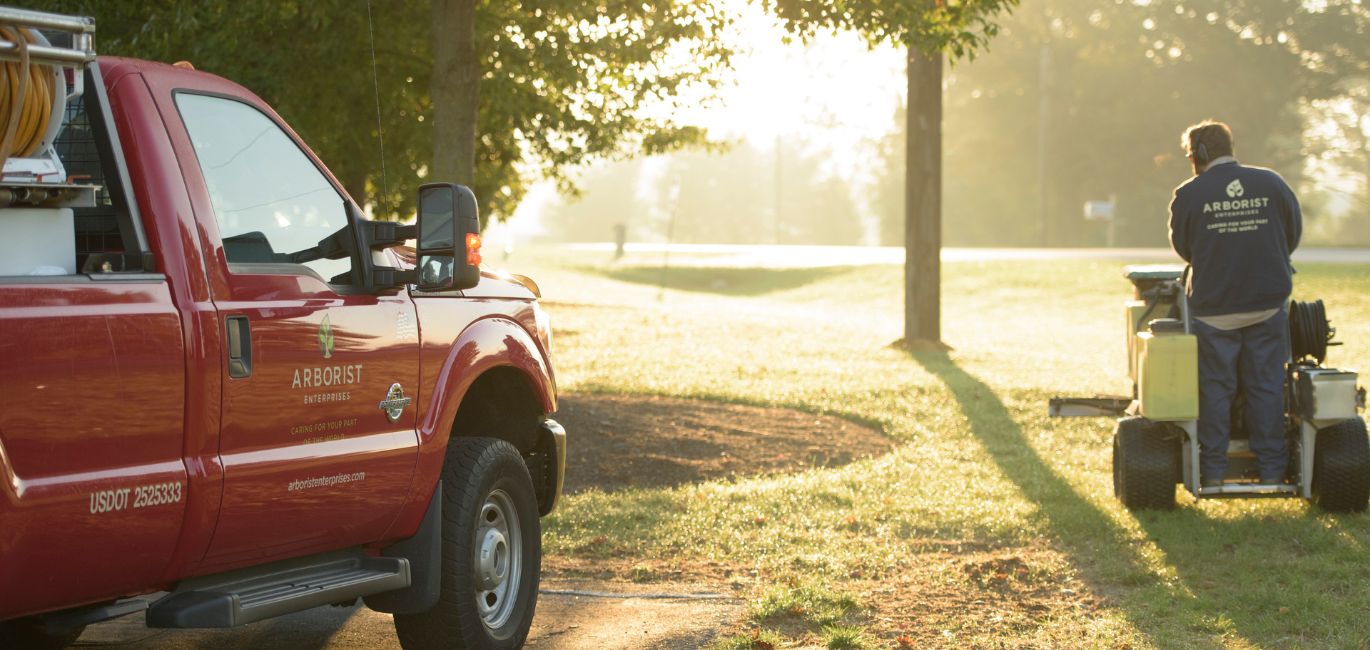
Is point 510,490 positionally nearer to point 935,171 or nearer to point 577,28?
point 577,28

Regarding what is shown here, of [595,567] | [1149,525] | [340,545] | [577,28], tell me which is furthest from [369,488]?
[577,28]

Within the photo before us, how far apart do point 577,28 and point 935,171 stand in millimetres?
8106

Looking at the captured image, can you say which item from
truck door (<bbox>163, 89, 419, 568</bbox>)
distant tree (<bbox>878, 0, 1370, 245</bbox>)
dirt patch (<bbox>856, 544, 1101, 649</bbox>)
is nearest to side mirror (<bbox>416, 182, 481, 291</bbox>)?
truck door (<bbox>163, 89, 419, 568</bbox>)

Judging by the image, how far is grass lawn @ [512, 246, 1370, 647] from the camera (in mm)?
6789

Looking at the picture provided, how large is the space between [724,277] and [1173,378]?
36.6m

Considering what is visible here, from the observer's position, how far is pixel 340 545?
5.31 meters

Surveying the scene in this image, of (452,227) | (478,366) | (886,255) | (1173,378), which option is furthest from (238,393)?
(886,255)

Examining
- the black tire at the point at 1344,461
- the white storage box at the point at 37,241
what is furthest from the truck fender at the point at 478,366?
the black tire at the point at 1344,461

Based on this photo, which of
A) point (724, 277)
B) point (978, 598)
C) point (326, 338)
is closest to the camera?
point (326, 338)

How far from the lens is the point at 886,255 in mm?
46094

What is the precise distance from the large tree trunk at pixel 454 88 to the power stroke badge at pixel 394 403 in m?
7.24

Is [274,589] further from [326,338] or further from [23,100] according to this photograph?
[23,100]

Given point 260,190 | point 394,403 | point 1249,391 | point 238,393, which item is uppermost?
point 260,190

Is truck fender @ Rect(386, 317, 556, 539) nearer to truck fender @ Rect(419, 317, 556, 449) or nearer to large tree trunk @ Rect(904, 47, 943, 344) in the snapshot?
truck fender @ Rect(419, 317, 556, 449)
